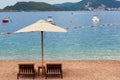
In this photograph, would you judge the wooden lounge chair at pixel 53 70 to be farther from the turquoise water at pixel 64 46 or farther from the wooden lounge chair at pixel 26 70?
the turquoise water at pixel 64 46

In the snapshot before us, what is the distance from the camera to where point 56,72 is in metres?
16.1

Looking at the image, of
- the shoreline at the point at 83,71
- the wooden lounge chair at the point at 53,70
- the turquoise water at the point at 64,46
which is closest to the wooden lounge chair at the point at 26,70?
the shoreline at the point at 83,71

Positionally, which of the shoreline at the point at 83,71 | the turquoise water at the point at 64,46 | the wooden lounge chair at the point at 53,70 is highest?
the wooden lounge chair at the point at 53,70

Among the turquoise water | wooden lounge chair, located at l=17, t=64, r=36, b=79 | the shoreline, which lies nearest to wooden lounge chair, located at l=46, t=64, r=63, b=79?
the shoreline

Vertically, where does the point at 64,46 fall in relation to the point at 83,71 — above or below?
below

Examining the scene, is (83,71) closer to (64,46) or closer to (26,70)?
(26,70)

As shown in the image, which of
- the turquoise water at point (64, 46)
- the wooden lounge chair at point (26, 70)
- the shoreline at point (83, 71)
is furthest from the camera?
the turquoise water at point (64, 46)

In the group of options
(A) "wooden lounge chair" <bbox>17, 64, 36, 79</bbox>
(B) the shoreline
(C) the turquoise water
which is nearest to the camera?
(A) "wooden lounge chair" <bbox>17, 64, 36, 79</bbox>

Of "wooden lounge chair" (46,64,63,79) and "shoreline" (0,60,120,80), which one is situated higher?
"wooden lounge chair" (46,64,63,79)

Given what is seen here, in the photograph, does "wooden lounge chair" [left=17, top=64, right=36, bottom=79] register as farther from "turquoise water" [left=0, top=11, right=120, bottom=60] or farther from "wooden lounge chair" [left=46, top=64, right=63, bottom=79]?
"turquoise water" [left=0, top=11, right=120, bottom=60]

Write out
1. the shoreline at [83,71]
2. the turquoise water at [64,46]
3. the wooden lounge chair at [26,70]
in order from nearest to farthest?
the wooden lounge chair at [26,70] < the shoreline at [83,71] < the turquoise water at [64,46]

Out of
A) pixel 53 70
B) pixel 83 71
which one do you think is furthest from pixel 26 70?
pixel 83 71

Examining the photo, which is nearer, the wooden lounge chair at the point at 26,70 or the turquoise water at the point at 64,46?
the wooden lounge chair at the point at 26,70

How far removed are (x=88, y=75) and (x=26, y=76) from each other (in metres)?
2.99
